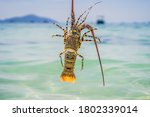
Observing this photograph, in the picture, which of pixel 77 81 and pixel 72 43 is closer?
pixel 72 43

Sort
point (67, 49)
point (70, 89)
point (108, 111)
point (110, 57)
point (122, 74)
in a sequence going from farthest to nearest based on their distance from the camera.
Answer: point (110, 57) → point (122, 74) → point (70, 89) → point (108, 111) → point (67, 49)

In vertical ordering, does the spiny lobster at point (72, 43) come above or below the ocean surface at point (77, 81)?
above

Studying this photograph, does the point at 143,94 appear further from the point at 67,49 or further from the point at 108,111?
the point at 67,49

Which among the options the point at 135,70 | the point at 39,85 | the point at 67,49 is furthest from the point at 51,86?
the point at 67,49

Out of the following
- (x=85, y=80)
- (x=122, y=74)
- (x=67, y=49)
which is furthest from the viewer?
(x=122, y=74)

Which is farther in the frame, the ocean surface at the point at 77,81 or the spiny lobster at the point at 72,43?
the ocean surface at the point at 77,81

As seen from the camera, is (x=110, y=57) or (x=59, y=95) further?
(x=110, y=57)

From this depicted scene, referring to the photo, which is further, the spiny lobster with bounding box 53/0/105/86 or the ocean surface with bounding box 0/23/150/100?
the ocean surface with bounding box 0/23/150/100

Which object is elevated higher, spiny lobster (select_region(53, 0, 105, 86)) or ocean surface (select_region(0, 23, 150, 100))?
spiny lobster (select_region(53, 0, 105, 86))

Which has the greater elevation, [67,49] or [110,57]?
[67,49]

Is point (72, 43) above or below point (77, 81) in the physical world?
above
